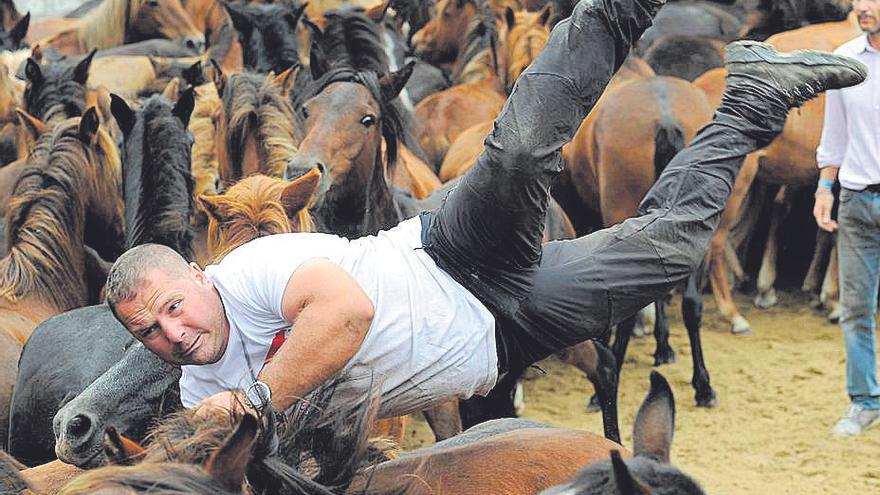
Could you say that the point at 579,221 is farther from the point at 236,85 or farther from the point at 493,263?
the point at 493,263

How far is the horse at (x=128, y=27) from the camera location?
1155 centimetres

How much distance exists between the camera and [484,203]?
347 centimetres

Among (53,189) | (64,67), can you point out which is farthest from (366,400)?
(64,67)

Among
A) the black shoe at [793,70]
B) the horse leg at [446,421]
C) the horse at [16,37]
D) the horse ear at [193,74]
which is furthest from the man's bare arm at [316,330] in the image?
the horse at [16,37]

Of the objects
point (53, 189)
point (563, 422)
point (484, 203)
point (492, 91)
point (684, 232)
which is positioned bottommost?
point (563, 422)

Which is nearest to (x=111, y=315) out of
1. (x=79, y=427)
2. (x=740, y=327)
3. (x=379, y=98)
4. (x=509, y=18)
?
(x=79, y=427)

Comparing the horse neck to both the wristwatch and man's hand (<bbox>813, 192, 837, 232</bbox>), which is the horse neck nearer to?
man's hand (<bbox>813, 192, 837, 232</bbox>)

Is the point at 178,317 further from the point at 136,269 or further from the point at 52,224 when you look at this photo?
the point at 52,224

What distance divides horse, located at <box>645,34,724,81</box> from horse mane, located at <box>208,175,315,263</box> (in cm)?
683

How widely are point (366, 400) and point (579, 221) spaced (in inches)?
255

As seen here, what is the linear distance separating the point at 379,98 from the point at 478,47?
5540mm

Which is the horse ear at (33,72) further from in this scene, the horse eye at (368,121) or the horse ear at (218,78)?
the horse eye at (368,121)

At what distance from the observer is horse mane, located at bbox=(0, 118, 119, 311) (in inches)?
207

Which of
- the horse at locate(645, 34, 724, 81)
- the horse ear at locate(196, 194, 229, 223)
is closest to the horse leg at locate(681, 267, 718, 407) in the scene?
the horse at locate(645, 34, 724, 81)
